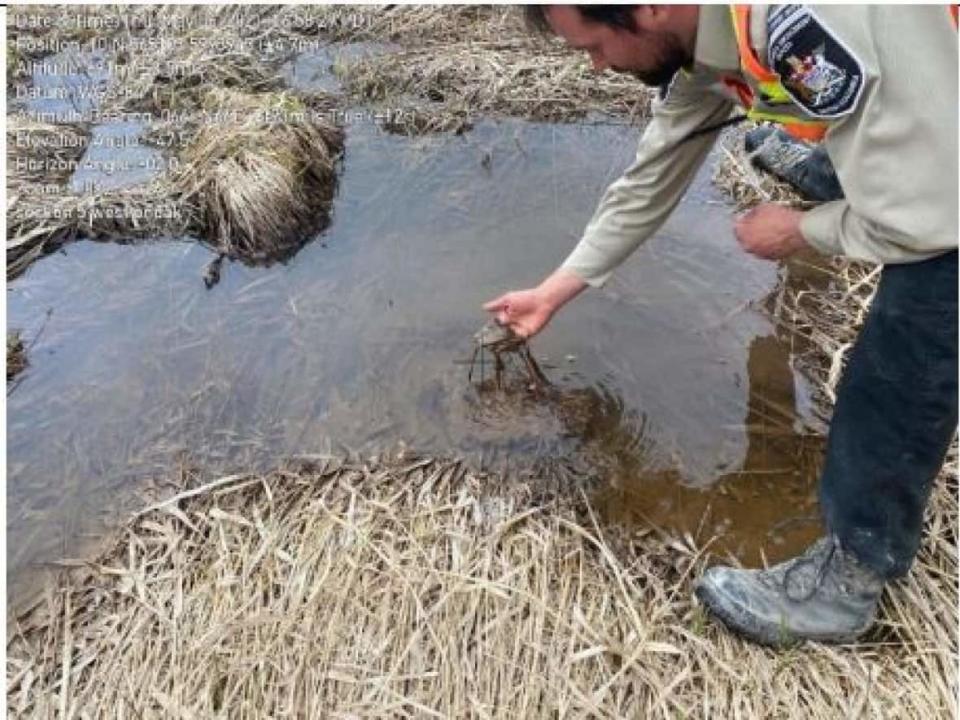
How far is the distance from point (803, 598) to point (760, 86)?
50.0 inches

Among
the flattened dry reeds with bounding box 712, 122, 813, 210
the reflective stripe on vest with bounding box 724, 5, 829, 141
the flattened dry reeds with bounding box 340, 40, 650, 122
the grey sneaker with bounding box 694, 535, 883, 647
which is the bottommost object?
the grey sneaker with bounding box 694, 535, 883, 647

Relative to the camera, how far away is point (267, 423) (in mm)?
3000

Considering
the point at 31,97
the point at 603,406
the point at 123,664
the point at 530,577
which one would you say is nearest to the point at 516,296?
the point at 603,406

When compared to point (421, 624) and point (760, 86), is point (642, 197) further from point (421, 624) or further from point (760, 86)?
point (421, 624)

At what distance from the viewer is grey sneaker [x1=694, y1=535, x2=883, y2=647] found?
2199 mm

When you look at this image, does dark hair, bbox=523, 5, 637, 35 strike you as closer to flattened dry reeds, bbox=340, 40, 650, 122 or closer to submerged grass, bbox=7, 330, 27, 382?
submerged grass, bbox=7, 330, 27, 382

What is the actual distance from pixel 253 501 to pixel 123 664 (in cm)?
60

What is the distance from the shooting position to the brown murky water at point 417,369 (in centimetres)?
278

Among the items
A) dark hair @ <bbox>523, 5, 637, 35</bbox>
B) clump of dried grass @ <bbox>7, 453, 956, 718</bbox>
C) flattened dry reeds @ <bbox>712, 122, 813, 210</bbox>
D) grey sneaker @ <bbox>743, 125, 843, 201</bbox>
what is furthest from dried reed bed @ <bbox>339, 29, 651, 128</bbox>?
dark hair @ <bbox>523, 5, 637, 35</bbox>

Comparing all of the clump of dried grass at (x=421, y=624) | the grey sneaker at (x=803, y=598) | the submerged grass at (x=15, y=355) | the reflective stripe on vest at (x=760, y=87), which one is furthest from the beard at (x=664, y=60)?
the submerged grass at (x=15, y=355)

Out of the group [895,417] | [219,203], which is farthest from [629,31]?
[219,203]

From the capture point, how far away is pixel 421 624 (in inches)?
93.0

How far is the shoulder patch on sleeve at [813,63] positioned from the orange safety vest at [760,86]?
4 centimetres

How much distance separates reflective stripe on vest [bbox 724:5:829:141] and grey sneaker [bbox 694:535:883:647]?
0.99 meters
